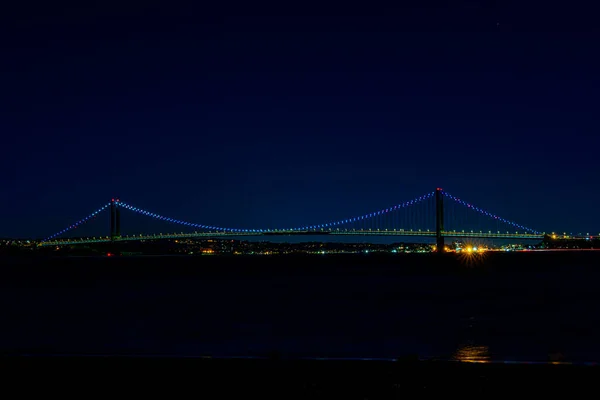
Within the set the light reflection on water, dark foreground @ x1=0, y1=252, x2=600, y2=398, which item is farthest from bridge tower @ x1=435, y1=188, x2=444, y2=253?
the light reflection on water

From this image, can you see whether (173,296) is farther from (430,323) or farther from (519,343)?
(519,343)

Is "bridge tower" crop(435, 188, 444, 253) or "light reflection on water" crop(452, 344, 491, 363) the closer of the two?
"light reflection on water" crop(452, 344, 491, 363)

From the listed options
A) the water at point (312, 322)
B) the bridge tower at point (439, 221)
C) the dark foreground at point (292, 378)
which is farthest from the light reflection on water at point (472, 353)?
Answer: the bridge tower at point (439, 221)

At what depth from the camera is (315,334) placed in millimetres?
20547

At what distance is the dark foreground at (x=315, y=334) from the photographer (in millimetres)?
7898

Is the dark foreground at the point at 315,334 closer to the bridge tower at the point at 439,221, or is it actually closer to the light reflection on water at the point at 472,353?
the light reflection on water at the point at 472,353

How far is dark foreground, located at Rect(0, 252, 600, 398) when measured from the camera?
7898 mm

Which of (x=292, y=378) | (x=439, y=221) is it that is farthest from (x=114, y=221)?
(x=292, y=378)

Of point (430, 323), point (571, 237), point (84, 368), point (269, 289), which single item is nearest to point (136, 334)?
point (430, 323)

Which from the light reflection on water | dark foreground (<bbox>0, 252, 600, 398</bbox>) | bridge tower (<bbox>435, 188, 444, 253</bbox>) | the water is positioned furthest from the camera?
bridge tower (<bbox>435, 188, 444, 253</bbox>)

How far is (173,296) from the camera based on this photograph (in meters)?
36.2

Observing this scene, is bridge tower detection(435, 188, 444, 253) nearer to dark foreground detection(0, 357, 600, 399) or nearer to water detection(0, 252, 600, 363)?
water detection(0, 252, 600, 363)

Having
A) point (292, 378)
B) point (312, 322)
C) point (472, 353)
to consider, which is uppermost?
point (292, 378)

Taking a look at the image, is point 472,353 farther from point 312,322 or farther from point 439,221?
point 439,221
